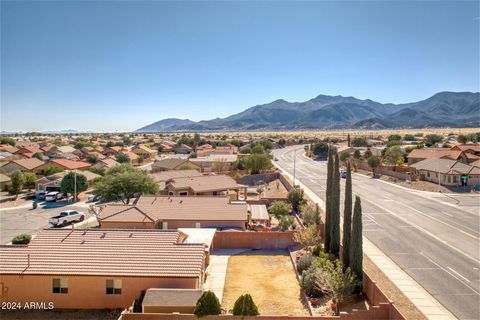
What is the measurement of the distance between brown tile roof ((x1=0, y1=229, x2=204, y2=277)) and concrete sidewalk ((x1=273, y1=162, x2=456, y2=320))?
12.8 meters

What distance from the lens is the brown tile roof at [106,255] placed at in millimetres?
22422

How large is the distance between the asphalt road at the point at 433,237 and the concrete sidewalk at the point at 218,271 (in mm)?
12919

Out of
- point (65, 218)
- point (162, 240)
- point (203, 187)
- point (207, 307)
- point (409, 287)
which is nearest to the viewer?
point (207, 307)

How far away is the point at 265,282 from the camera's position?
84.0 ft

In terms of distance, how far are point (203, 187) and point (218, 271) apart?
25.1m

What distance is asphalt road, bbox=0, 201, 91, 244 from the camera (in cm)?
3812

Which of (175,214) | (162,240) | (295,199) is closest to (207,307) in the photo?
(162,240)

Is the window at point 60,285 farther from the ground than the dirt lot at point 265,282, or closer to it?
farther from the ground

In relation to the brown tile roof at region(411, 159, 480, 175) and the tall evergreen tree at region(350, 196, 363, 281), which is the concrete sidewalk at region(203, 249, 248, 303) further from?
the brown tile roof at region(411, 159, 480, 175)

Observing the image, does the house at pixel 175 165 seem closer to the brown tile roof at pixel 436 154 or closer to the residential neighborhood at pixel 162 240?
the residential neighborhood at pixel 162 240

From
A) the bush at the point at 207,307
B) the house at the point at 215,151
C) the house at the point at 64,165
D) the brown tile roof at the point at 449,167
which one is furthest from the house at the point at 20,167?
the brown tile roof at the point at 449,167

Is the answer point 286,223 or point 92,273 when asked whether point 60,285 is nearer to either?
point 92,273

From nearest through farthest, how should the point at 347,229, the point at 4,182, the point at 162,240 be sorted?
the point at 347,229, the point at 162,240, the point at 4,182

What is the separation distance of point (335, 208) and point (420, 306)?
8.59 metres
